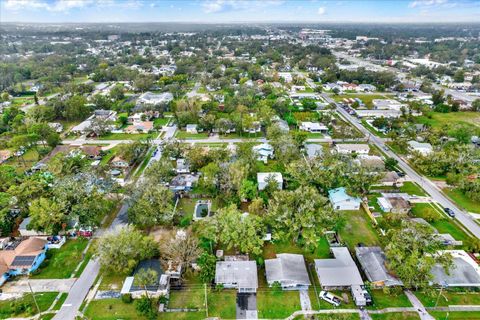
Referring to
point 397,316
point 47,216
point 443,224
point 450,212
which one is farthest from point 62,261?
point 450,212

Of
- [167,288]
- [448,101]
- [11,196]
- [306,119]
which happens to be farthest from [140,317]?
[448,101]

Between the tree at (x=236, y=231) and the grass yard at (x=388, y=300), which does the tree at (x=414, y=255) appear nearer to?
the grass yard at (x=388, y=300)

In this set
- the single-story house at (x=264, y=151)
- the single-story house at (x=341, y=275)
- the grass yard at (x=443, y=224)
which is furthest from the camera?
the single-story house at (x=264, y=151)

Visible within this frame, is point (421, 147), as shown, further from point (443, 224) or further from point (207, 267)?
point (207, 267)

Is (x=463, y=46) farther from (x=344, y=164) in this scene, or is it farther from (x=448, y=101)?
(x=344, y=164)

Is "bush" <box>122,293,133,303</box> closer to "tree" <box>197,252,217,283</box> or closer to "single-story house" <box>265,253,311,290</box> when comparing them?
"tree" <box>197,252,217,283</box>

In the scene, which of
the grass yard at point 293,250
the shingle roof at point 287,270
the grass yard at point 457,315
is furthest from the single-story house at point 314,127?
the grass yard at point 457,315

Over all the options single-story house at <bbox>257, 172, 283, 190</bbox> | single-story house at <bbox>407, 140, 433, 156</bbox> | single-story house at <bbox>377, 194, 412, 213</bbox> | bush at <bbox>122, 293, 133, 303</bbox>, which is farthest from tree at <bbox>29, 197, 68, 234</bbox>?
single-story house at <bbox>407, 140, 433, 156</bbox>
